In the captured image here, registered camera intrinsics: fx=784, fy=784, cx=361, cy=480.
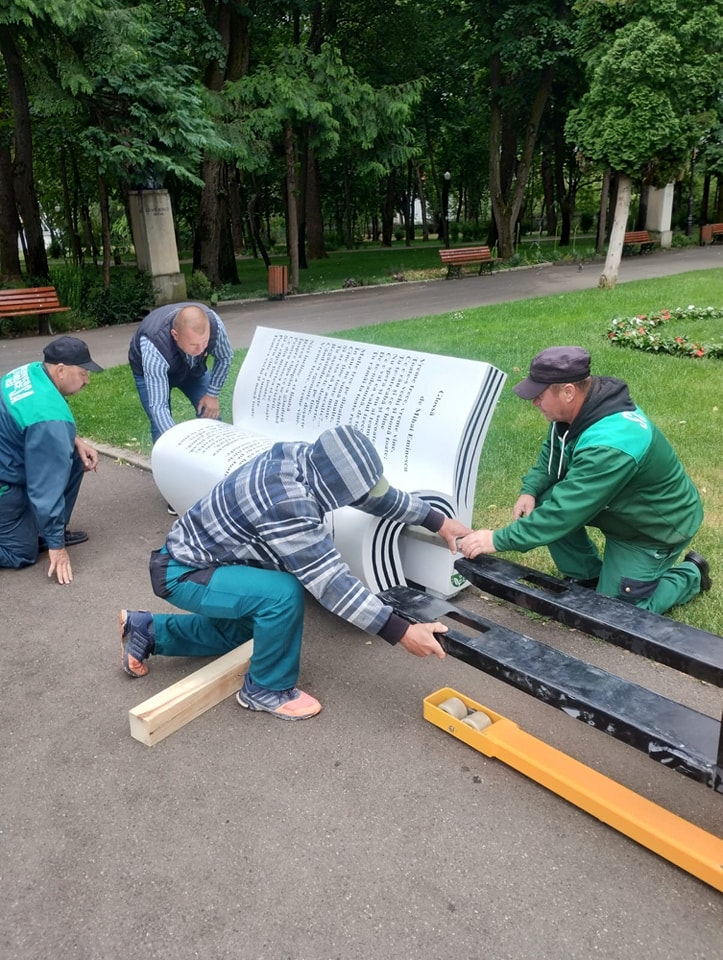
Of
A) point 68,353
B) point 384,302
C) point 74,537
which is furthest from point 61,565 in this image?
point 384,302

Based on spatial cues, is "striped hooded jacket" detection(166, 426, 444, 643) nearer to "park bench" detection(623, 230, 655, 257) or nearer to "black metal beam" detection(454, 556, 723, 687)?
"black metal beam" detection(454, 556, 723, 687)

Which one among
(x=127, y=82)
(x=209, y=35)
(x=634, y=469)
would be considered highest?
(x=209, y=35)

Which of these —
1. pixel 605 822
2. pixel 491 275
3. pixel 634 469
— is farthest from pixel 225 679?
pixel 491 275

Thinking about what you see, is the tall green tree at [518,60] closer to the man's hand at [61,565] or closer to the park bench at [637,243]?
the park bench at [637,243]

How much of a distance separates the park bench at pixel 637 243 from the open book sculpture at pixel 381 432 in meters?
21.6

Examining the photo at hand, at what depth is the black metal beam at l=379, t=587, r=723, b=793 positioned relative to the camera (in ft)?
7.71

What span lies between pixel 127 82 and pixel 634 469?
1297 cm

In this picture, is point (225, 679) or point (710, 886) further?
point (225, 679)

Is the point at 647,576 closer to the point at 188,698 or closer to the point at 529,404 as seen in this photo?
the point at 188,698

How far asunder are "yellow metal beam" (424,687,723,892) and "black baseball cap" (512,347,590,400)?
1.33m

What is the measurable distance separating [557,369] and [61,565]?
3073 millimetres

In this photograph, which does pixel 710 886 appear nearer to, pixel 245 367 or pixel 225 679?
pixel 225 679

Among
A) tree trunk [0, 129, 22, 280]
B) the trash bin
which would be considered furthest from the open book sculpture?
tree trunk [0, 129, 22, 280]

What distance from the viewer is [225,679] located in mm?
3393
